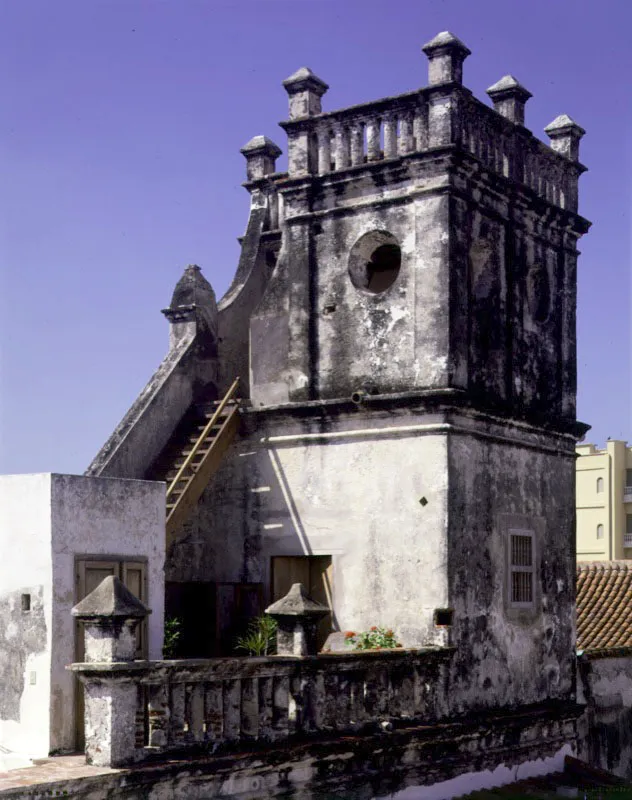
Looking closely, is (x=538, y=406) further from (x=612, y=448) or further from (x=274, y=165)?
(x=612, y=448)

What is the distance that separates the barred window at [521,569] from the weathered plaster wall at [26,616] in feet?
23.2

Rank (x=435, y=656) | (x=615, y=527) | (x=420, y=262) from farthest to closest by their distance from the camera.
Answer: (x=615, y=527), (x=420, y=262), (x=435, y=656)

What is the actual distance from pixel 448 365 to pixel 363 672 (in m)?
4.23

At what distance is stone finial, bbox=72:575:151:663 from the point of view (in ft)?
38.4

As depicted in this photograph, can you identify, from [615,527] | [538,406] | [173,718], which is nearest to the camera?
[173,718]

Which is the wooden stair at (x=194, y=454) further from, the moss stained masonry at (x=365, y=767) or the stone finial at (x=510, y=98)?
the stone finial at (x=510, y=98)

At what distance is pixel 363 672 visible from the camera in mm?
14797

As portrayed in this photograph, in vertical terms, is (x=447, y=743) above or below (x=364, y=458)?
below

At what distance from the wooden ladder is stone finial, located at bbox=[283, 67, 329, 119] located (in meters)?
4.00

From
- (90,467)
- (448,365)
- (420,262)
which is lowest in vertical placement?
(90,467)

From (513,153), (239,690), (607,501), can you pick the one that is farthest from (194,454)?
(607,501)

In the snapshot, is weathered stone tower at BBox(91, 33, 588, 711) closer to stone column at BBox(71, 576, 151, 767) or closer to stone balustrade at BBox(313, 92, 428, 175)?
stone balustrade at BBox(313, 92, 428, 175)

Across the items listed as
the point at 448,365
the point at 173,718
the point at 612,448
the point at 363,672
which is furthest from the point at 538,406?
the point at 612,448

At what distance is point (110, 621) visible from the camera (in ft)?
38.3
